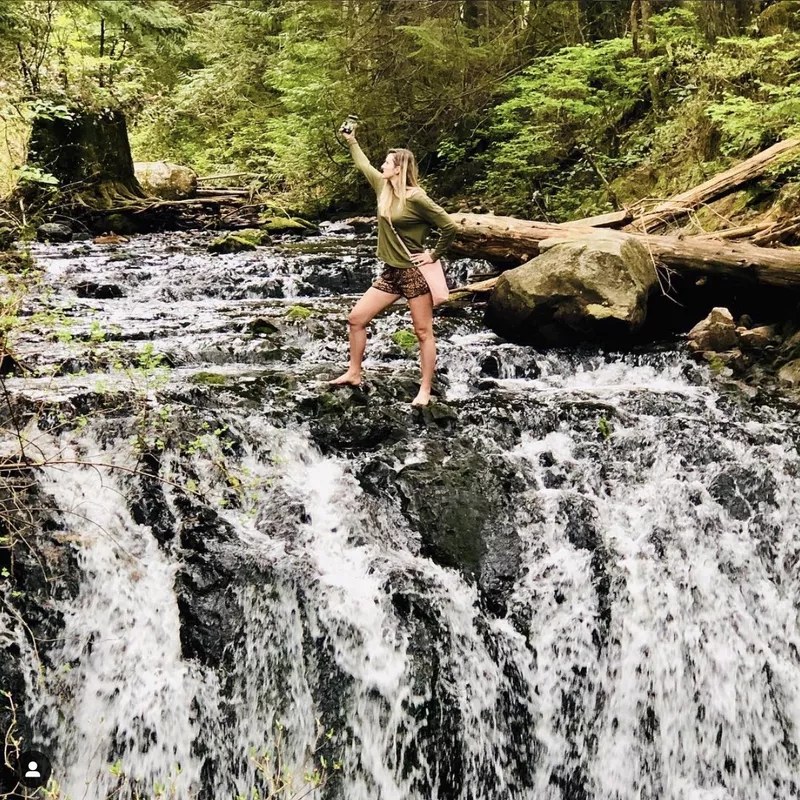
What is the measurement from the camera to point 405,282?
554 centimetres

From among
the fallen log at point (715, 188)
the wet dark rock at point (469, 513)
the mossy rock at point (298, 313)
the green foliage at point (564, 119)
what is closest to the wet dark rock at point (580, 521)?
the wet dark rock at point (469, 513)

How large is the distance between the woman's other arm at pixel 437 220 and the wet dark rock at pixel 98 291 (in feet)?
20.6

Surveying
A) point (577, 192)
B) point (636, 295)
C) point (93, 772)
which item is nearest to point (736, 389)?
point (636, 295)

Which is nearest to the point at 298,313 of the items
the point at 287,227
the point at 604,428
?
the point at 604,428

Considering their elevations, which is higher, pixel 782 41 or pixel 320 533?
pixel 782 41

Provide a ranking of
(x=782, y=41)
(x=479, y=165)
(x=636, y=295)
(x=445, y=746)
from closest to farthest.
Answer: (x=445, y=746), (x=636, y=295), (x=782, y=41), (x=479, y=165)

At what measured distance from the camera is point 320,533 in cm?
467

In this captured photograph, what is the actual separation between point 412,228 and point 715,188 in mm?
5958

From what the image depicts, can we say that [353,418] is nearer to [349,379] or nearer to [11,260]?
[349,379]

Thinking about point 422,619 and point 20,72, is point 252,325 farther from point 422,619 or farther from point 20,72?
point 20,72

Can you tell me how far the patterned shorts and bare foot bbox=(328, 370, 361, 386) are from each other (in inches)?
38.6

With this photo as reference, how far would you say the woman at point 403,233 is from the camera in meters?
5.30

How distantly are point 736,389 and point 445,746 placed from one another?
483 centimetres

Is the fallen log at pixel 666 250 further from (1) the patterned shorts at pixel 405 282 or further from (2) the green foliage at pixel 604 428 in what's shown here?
(1) the patterned shorts at pixel 405 282
